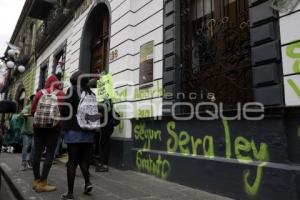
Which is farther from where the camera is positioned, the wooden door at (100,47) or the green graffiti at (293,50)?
the wooden door at (100,47)

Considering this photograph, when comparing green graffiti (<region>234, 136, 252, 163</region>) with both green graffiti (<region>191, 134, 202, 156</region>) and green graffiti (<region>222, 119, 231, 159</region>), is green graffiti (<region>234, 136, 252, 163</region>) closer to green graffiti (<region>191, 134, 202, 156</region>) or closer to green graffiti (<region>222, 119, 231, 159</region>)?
green graffiti (<region>222, 119, 231, 159</region>)

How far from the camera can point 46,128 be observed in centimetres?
468

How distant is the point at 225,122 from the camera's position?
4.42 meters

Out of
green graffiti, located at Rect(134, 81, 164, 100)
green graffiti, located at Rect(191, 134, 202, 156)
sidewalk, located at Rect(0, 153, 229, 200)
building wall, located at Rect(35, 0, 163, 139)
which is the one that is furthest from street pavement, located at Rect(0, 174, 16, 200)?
green graffiti, located at Rect(134, 81, 164, 100)

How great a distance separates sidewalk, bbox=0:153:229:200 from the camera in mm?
4262

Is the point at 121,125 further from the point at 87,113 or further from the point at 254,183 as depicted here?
the point at 254,183

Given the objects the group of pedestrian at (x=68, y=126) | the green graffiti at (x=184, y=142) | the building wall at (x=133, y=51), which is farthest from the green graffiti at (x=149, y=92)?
the group of pedestrian at (x=68, y=126)

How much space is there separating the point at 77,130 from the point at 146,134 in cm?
235

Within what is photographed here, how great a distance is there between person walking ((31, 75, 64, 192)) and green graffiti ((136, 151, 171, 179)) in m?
1.84

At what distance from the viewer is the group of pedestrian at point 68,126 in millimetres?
4023

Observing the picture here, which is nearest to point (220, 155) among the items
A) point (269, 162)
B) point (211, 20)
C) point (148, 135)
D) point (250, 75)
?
point (269, 162)

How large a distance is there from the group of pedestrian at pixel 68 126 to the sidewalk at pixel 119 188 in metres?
0.19

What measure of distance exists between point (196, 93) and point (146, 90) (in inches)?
52.9

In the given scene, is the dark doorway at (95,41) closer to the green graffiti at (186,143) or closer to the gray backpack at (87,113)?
the green graffiti at (186,143)
